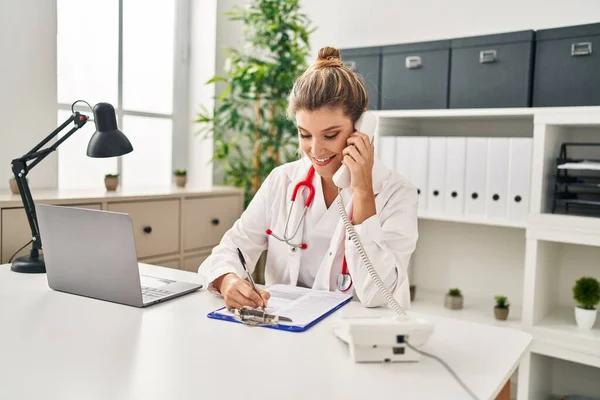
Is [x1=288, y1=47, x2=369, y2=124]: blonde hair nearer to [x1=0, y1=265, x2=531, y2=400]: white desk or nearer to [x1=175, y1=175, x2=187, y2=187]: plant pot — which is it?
[x1=0, y1=265, x2=531, y2=400]: white desk

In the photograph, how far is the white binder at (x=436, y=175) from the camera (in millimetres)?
2408

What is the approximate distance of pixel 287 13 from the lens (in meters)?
2.99

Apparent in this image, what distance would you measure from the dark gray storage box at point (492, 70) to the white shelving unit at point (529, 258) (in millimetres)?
62

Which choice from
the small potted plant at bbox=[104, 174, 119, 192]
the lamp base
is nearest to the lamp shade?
the lamp base

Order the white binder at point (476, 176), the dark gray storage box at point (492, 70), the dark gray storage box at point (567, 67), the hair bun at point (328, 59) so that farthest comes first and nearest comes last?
the white binder at point (476, 176), the dark gray storage box at point (492, 70), the dark gray storage box at point (567, 67), the hair bun at point (328, 59)

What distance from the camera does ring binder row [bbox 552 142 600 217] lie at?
6.78 ft

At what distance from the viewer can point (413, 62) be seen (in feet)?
8.07

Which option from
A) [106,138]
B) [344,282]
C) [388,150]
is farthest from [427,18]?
[106,138]

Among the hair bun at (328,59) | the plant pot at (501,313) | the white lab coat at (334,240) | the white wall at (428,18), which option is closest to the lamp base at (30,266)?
the white lab coat at (334,240)

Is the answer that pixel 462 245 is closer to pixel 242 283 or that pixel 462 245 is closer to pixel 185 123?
pixel 242 283

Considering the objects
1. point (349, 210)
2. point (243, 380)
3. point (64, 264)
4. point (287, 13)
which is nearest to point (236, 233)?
point (349, 210)

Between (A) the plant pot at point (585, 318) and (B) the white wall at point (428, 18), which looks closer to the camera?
(A) the plant pot at point (585, 318)

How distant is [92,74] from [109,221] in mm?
2014

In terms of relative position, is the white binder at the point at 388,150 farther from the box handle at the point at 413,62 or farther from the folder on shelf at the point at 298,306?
the folder on shelf at the point at 298,306
